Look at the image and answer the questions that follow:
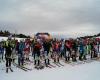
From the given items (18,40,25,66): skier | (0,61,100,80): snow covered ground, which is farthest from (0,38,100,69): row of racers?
(0,61,100,80): snow covered ground

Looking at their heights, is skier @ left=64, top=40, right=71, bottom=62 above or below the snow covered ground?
above

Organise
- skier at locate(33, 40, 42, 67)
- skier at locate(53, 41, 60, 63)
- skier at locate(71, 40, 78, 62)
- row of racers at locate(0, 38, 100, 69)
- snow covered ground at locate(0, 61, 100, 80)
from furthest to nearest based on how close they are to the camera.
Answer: skier at locate(71, 40, 78, 62) → skier at locate(53, 41, 60, 63) → row of racers at locate(0, 38, 100, 69) → skier at locate(33, 40, 42, 67) → snow covered ground at locate(0, 61, 100, 80)

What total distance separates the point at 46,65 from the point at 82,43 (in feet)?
14.7

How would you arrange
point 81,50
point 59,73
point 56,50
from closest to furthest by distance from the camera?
1. point 59,73
2. point 56,50
3. point 81,50

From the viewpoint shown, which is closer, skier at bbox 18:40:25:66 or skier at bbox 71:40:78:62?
skier at bbox 18:40:25:66

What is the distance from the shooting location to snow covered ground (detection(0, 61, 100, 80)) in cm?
1450

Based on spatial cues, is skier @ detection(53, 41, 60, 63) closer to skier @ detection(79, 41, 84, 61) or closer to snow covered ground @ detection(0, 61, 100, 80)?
skier @ detection(79, 41, 84, 61)

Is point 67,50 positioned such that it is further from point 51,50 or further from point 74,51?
point 51,50

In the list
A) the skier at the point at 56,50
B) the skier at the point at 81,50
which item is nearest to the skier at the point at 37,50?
the skier at the point at 56,50

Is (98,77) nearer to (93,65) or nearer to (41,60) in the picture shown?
(93,65)

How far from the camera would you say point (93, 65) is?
1923cm

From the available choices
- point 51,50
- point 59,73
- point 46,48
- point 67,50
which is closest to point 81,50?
point 67,50

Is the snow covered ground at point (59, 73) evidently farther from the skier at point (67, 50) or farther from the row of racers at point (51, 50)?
the skier at point (67, 50)

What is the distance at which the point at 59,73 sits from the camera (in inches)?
632
